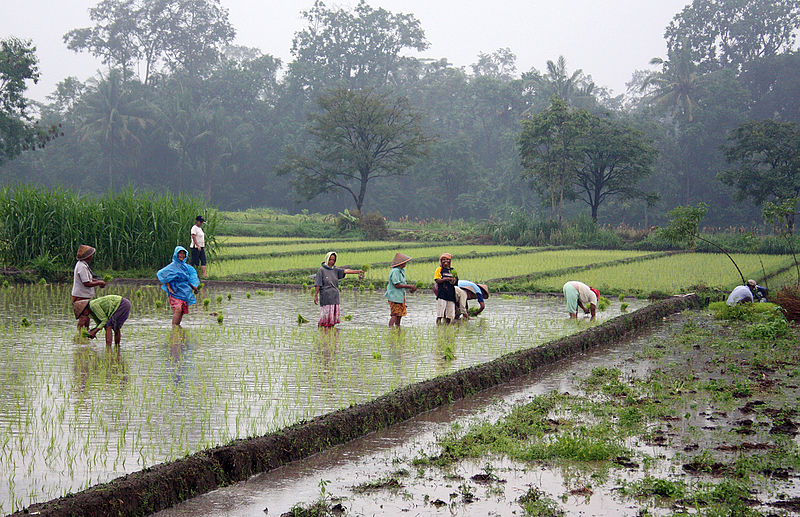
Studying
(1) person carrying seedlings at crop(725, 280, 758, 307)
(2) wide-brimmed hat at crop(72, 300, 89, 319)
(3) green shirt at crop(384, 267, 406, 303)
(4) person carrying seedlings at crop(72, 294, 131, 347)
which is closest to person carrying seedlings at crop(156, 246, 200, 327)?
(2) wide-brimmed hat at crop(72, 300, 89, 319)

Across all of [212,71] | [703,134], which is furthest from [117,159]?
[703,134]

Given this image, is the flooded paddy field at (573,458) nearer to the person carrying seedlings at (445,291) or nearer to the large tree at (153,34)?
the person carrying seedlings at (445,291)

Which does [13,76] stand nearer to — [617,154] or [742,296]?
[617,154]

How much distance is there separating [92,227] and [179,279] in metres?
8.38

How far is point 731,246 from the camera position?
32.9 m

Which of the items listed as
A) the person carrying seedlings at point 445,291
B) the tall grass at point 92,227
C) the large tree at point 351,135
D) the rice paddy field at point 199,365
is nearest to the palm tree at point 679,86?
the large tree at point 351,135

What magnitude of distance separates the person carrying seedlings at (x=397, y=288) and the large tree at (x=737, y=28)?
5090 centimetres

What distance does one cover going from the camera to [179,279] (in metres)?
11.2

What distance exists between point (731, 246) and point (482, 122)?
3435 centimetres

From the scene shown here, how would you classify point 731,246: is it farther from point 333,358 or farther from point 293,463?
point 293,463

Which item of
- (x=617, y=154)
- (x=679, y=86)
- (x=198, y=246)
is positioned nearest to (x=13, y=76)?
(x=198, y=246)

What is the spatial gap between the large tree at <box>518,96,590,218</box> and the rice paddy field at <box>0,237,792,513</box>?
19227 millimetres

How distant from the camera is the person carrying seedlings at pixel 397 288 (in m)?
11.6

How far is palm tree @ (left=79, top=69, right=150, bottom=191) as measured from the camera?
54.4 meters
